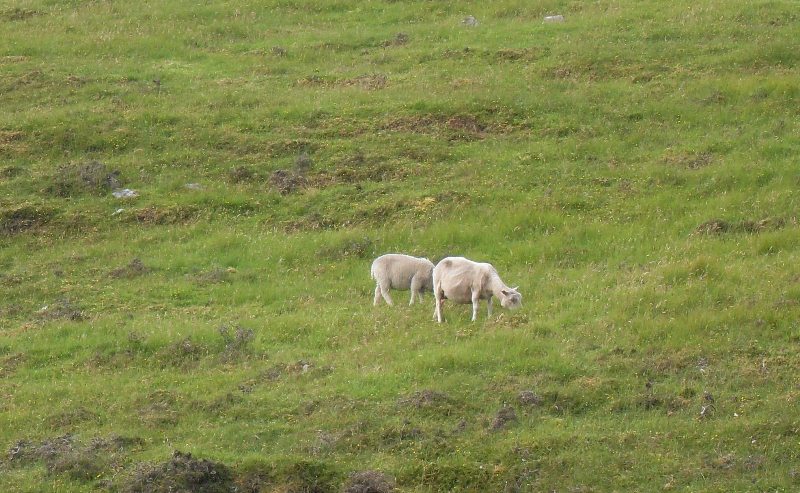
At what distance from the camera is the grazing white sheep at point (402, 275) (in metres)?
25.3

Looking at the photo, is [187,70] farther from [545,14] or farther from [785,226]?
[785,226]

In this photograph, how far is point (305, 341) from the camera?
76.5ft

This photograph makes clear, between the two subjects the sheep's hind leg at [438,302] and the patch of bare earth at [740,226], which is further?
the patch of bare earth at [740,226]

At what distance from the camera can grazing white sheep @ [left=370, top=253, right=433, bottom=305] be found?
2533 cm

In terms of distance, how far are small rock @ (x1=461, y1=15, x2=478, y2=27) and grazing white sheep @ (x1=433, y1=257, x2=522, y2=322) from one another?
22.2 m

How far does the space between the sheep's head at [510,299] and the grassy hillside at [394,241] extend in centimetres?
44

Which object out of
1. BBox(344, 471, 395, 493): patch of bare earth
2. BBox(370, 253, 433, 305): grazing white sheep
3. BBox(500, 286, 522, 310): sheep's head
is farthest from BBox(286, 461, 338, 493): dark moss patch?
BBox(370, 253, 433, 305): grazing white sheep

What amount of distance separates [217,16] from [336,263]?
2230 centimetres

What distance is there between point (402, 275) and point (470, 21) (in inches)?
846

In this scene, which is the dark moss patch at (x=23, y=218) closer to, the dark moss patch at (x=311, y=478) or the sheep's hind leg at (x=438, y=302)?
the sheep's hind leg at (x=438, y=302)

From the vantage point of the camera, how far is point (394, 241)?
29000mm

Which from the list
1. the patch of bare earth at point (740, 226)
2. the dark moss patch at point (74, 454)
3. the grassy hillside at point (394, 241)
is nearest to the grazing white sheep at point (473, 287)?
the grassy hillside at point (394, 241)

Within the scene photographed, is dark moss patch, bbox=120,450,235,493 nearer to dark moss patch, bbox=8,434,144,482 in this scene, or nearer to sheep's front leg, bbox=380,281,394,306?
dark moss patch, bbox=8,434,144,482

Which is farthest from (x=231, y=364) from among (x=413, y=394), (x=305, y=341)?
(x=413, y=394)
